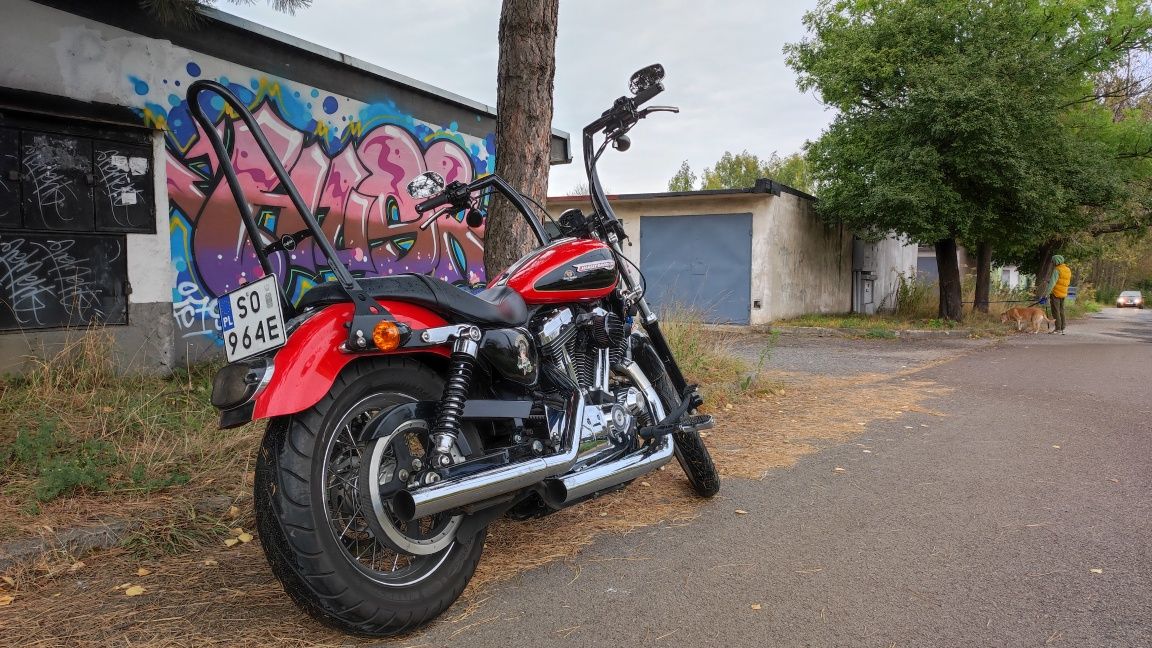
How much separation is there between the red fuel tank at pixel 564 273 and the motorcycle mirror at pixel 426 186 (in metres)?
0.50

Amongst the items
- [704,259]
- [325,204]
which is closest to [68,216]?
[325,204]

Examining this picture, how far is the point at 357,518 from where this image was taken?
2527mm

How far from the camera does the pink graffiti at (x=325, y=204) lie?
6840mm

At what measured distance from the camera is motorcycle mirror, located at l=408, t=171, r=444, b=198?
10.8 feet

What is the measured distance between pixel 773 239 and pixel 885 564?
1553 cm

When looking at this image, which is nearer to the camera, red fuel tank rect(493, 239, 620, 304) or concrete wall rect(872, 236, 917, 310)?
red fuel tank rect(493, 239, 620, 304)

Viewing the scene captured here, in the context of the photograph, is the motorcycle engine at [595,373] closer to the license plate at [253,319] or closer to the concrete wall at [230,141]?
the license plate at [253,319]

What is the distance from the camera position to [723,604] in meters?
2.76

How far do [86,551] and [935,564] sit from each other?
11.9ft

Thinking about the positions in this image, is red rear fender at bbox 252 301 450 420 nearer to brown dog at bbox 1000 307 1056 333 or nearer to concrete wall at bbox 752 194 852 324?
concrete wall at bbox 752 194 852 324

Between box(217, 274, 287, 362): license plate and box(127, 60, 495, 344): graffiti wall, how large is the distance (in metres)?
4.51

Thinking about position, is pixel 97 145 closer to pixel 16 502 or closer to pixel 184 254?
pixel 184 254

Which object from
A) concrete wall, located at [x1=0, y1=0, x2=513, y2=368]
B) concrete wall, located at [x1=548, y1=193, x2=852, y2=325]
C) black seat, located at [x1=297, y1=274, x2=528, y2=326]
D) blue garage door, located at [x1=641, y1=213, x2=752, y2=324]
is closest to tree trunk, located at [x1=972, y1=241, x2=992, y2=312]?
concrete wall, located at [x1=548, y1=193, x2=852, y2=325]

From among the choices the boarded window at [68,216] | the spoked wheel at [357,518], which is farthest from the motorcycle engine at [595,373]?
the boarded window at [68,216]
